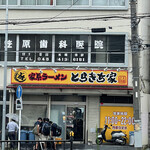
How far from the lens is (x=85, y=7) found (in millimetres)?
24844

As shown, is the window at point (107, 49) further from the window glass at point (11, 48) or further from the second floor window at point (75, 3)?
the window glass at point (11, 48)

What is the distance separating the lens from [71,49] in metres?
25.0

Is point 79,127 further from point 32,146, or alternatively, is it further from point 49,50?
point 32,146

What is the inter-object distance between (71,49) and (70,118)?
14.5ft

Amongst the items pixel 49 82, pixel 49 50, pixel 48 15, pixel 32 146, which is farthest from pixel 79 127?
pixel 32 146

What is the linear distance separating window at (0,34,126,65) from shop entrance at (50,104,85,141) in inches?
117

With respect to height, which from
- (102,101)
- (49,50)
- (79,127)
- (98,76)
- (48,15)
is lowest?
(79,127)

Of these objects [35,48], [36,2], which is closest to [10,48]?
[35,48]

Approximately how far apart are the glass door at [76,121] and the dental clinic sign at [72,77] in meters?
2.16

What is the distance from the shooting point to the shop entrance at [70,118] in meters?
25.3

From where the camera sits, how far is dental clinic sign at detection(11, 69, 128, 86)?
945 inches

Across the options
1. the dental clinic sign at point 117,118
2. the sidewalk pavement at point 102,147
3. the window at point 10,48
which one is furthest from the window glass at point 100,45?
the sidewalk pavement at point 102,147

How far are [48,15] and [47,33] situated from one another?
1156mm

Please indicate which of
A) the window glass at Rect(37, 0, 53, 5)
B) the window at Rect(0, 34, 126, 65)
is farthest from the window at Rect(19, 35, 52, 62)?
the window glass at Rect(37, 0, 53, 5)
